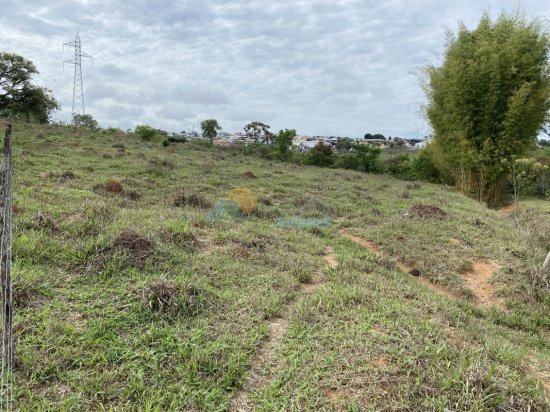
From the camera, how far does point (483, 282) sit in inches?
197

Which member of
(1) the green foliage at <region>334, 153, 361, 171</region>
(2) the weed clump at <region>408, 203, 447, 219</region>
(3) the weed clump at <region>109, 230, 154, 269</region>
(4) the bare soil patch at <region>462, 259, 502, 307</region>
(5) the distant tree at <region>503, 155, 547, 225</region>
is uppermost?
(1) the green foliage at <region>334, 153, 361, 171</region>

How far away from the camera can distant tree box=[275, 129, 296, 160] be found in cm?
2109

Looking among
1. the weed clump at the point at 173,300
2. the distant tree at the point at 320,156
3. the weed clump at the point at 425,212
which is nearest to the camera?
the weed clump at the point at 173,300

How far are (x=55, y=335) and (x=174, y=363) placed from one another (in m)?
0.80

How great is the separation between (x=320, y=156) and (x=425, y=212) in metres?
13.8

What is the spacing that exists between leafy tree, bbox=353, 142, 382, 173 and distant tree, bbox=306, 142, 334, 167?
176 centimetres

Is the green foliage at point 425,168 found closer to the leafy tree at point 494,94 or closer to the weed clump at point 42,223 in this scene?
the leafy tree at point 494,94

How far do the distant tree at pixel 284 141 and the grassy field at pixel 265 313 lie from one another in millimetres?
14900

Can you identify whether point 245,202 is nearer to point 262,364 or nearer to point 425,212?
point 425,212

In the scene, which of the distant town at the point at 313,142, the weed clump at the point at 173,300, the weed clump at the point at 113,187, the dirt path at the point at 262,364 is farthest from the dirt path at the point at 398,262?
the distant town at the point at 313,142

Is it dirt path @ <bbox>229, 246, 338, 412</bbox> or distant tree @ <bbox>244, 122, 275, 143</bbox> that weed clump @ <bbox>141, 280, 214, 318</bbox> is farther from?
distant tree @ <bbox>244, 122, 275, 143</bbox>

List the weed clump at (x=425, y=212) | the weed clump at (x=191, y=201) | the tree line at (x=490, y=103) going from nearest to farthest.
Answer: the weed clump at (x=191, y=201), the weed clump at (x=425, y=212), the tree line at (x=490, y=103)

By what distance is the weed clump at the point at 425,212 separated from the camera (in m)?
7.32

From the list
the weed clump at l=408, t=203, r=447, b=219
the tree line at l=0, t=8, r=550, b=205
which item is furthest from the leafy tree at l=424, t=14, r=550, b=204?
the weed clump at l=408, t=203, r=447, b=219
